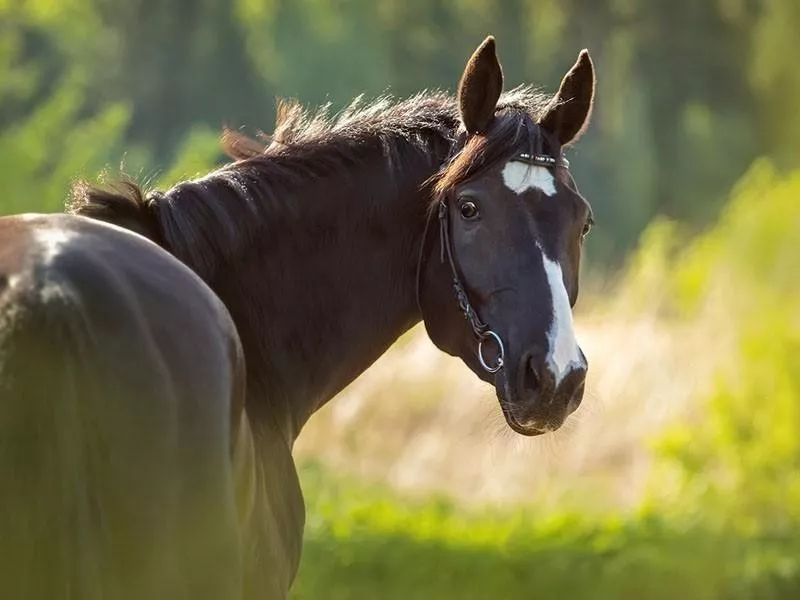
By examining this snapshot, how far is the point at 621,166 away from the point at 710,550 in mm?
17608

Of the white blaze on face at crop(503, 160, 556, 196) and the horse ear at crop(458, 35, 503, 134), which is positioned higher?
the horse ear at crop(458, 35, 503, 134)

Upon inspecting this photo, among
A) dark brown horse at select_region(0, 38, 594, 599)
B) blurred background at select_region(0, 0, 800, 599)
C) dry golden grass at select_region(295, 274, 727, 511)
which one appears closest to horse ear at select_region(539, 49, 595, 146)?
dark brown horse at select_region(0, 38, 594, 599)

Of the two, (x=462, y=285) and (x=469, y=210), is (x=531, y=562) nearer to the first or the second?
(x=462, y=285)

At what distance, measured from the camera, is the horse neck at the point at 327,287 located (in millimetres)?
3832

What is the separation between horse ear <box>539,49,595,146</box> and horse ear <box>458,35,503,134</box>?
0.55ft

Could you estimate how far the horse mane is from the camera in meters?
3.59

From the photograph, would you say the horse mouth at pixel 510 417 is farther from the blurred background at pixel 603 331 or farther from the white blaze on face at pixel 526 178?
the white blaze on face at pixel 526 178

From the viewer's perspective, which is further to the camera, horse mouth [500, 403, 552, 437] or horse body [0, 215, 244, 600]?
horse mouth [500, 403, 552, 437]

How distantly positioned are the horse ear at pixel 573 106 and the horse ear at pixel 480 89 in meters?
0.17

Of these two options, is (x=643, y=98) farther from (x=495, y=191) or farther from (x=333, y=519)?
(x=495, y=191)

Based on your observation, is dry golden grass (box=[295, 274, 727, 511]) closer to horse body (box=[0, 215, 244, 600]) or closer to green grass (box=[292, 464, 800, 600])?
green grass (box=[292, 464, 800, 600])

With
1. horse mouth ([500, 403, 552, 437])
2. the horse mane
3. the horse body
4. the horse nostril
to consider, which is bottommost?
the horse body

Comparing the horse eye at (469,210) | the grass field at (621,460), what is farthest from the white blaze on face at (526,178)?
the grass field at (621,460)

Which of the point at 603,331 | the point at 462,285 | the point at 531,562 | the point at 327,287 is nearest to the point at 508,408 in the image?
the point at 462,285
